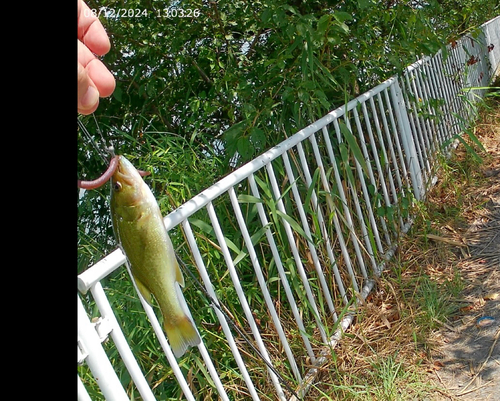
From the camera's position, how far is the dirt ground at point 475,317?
9.47 feet

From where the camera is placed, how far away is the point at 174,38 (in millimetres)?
3795

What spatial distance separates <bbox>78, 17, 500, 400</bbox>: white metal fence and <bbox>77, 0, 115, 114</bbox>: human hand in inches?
27.7

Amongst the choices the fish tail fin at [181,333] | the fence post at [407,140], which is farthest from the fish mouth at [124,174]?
the fence post at [407,140]

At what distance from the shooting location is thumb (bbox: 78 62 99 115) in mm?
951

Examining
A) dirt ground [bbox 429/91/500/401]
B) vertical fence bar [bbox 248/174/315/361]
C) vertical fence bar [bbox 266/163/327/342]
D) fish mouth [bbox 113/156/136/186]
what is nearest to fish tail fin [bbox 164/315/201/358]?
fish mouth [bbox 113/156/136/186]

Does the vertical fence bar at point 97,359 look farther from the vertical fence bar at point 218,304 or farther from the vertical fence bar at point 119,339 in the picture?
the vertical fence bar at point 218,304

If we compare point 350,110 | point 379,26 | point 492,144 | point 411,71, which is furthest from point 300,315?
point 492,144

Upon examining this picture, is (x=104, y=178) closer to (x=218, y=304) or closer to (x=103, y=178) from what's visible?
(x=103, y=178)

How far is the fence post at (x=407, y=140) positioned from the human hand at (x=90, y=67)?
12.5 ft

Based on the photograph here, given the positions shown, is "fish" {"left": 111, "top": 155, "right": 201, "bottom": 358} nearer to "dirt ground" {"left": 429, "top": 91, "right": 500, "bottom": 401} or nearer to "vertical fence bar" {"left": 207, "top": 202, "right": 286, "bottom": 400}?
"vertical fence bar" {"left": 207, "top": 202, "right": 286, "bottom": 400}

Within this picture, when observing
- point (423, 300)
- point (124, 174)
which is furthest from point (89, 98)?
point (423, 300)

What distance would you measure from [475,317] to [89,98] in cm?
301
